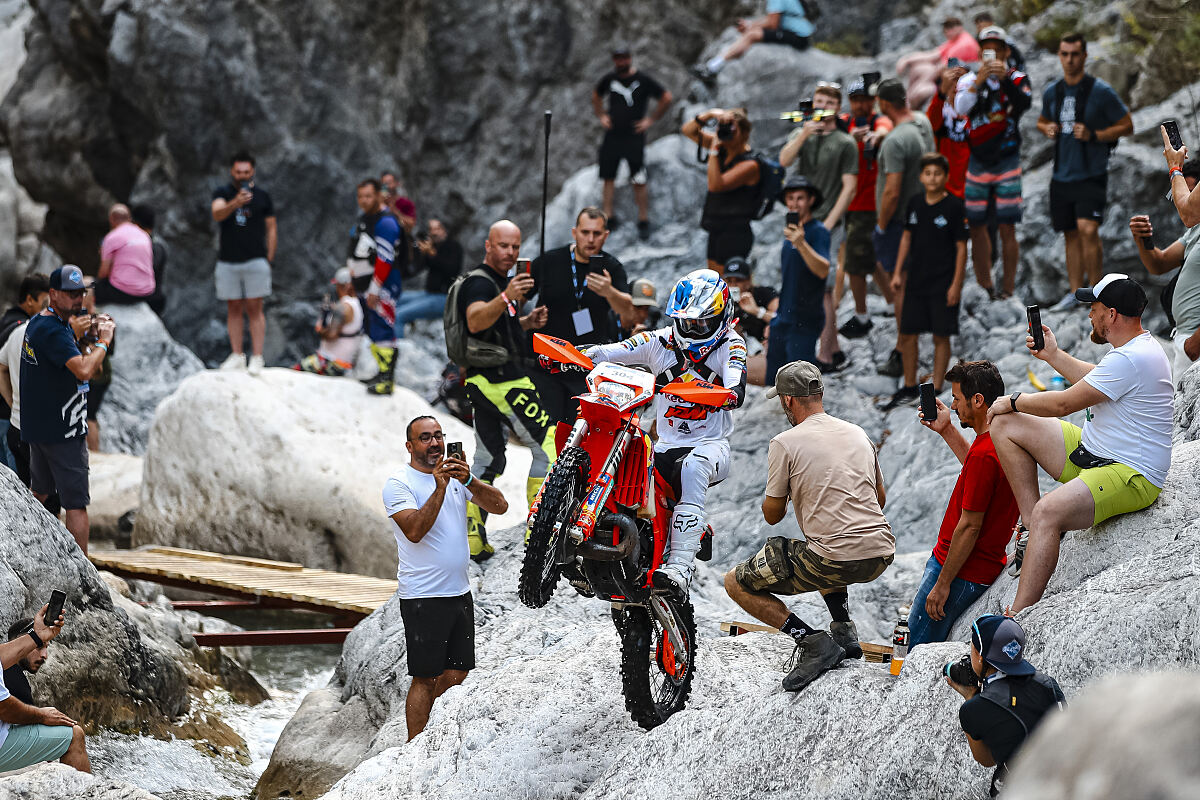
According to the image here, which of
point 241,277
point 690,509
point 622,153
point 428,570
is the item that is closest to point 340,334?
point 241,277

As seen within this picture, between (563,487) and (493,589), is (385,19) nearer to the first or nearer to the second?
(493,589)

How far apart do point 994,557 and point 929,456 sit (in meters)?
4.60

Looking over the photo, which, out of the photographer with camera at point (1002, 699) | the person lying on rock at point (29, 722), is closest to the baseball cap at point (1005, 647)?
the photographer with camera at point (1002, 699)

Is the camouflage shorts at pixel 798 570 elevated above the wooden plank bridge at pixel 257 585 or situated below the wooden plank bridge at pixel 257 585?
above

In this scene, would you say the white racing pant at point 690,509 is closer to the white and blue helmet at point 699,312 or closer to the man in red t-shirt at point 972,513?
the white and blue helmet at point 699,312

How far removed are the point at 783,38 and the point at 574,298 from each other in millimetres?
10990

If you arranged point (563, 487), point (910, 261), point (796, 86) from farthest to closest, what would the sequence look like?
1. point (796, 86)
2. point (910, 261)
3. point (563, 487)

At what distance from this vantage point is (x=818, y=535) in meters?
5.60

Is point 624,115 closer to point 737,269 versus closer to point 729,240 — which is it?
point 729,240

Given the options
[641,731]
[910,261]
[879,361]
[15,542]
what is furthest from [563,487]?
[879,361]

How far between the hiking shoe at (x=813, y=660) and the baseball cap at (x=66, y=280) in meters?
5.84

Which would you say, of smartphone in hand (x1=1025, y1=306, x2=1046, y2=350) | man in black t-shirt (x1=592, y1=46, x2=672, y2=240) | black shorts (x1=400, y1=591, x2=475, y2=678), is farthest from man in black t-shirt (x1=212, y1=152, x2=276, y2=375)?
smartphone in hand (x1=1025, y1=306, x2=1046, y2=350)

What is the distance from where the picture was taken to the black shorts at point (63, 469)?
9.05 metres

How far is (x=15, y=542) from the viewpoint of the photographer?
8.03 meters
